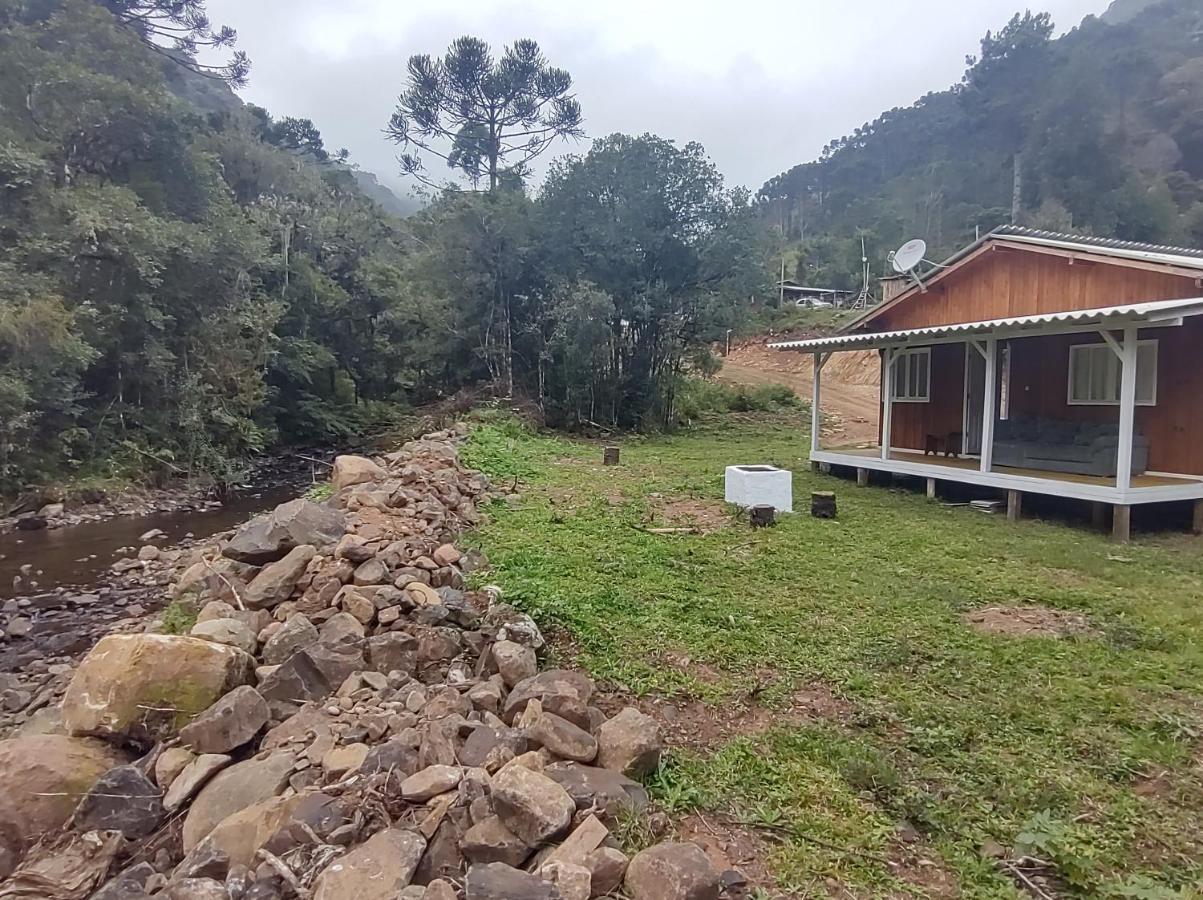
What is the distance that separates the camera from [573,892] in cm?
209

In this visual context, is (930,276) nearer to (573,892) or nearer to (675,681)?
(675,681)

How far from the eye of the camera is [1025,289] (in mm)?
8867

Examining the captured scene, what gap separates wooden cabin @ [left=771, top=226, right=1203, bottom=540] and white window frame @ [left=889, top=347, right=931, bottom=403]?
27 millimetres

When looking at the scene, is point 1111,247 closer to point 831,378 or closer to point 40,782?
point 40,782

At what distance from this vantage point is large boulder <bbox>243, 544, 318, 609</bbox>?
4.79 meters

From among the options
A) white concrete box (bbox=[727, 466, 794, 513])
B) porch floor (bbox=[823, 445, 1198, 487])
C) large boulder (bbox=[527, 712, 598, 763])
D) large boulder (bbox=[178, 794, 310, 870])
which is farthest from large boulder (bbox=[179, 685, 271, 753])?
porch floor (bbox=[823, 445, 1198, 487])

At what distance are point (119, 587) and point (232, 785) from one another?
574 centimetres

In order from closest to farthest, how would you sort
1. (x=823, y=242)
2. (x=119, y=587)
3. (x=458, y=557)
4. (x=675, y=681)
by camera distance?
(x=675, y=681) → (x=458, y=557) → (x=119, y=587) → (x=823, y=242)

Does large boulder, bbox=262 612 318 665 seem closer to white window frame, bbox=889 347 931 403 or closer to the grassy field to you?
the grassy field

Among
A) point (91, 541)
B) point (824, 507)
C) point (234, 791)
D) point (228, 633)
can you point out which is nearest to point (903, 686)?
point (234, 791)

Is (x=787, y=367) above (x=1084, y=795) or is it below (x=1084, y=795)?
above

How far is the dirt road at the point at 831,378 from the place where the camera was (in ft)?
67.3

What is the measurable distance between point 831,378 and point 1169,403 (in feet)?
64.0

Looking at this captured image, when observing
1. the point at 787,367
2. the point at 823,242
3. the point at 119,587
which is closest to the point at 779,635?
the point at 119,587
